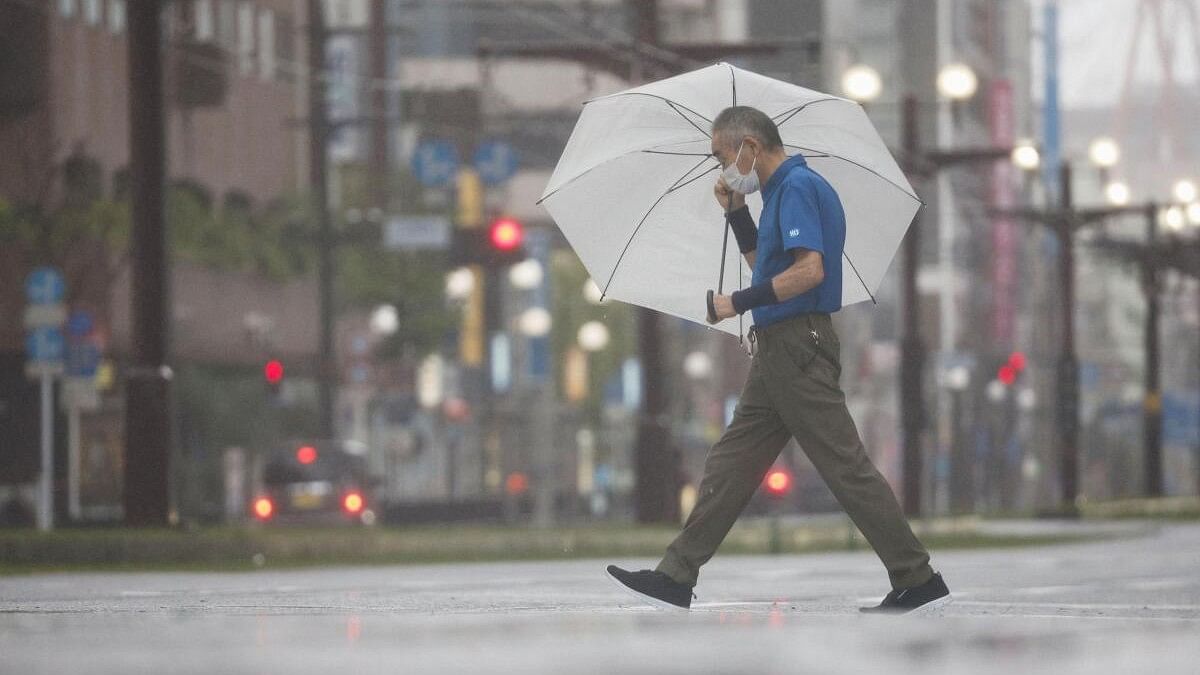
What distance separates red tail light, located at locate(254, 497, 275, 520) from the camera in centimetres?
3762

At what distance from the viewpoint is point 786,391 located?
970 centimetres

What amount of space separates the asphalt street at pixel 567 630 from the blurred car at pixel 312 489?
22446 mm

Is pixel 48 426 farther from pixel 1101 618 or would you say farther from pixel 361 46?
pixel 361 46

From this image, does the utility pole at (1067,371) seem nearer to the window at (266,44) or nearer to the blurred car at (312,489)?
the blurred car at (312,489)

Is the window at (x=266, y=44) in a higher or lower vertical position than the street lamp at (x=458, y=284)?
higher

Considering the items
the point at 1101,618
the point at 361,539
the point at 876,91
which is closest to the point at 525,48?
the point at 876,91

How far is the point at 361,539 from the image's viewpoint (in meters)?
22.1

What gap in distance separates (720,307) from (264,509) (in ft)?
93.7

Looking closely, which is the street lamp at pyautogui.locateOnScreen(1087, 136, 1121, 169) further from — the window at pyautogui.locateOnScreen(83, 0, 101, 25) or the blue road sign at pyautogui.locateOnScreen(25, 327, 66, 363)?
the blue road sign at pyautogui.locateOnScreen(25, 327, 66, 363)

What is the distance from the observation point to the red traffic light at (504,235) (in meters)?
32.0

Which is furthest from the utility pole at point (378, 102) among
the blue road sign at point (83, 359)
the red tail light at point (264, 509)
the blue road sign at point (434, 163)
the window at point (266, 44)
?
the blue road sign at point (83, 359)

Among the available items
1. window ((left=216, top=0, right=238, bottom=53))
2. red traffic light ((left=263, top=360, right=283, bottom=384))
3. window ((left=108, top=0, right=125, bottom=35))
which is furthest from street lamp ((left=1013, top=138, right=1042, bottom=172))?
window ((left=216, top=0, right=238, bottom=53))

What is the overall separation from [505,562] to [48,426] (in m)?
9.83

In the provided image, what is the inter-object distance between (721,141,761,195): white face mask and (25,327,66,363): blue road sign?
21.1 metres
